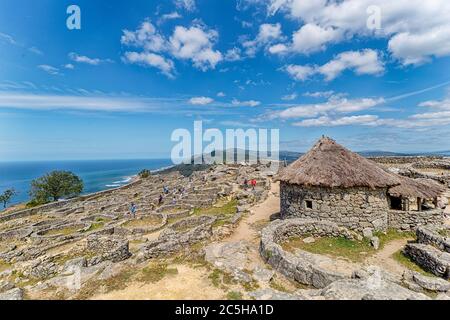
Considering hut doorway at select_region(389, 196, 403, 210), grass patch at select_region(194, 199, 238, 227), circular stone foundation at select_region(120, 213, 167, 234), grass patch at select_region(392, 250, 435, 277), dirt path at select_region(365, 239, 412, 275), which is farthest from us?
grass patch at select_region(194, 199, 238, 227)

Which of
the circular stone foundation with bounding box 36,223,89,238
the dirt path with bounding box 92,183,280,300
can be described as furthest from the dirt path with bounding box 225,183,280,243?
the circular stone foundation with bounding box 36,223,89,238

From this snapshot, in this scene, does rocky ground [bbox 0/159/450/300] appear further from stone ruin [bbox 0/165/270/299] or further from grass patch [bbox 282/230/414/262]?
grass patch [bbox 282/230/414/262]

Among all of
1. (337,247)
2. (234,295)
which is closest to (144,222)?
(337,247)

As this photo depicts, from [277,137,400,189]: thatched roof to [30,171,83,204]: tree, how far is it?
47594 mm

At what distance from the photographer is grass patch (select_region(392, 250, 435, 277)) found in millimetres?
10062

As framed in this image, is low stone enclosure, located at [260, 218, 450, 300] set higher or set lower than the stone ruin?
higher

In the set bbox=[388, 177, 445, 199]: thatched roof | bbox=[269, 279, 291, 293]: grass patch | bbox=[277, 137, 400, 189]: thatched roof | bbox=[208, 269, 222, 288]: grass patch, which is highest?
bbox=[277, 137, 400, 189]: thatched roof

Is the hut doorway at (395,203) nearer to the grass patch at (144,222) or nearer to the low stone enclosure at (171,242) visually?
the low stone enclosure at (171,242)

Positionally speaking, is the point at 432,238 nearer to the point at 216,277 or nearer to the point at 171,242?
the point at 216,277

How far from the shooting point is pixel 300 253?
10.9 metres

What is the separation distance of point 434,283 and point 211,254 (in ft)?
25.5

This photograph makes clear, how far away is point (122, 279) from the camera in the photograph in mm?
8539
